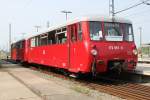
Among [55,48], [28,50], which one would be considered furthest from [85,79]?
[28,50]

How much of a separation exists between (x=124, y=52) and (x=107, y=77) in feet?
9.88

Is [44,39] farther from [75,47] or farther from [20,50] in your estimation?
[20,50]

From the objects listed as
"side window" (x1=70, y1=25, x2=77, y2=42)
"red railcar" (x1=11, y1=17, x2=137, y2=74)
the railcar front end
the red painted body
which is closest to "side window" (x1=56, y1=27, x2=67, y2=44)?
"red railcar" (x1=11, y1=17, x2=137, y2=74)

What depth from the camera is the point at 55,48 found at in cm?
1892

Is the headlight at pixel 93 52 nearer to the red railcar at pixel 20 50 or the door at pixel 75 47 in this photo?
the door at pixel 75 47

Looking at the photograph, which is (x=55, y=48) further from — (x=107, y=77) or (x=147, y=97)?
(x=147, y=97)

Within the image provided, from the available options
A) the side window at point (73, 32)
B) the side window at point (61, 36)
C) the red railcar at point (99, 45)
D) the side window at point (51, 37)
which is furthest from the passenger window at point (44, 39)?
the side window at point (73, 32)

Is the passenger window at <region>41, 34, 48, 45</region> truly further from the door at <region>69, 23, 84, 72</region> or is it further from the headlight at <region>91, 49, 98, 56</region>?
the headlight at <region>91, 49, 98, 56</region>

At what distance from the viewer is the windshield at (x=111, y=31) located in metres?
14.8

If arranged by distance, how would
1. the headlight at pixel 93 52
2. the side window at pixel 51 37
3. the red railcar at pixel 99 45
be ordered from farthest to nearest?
the side window at pixel 51 37 → the red railcar at pixel 99 45 → the headlight at pixel 93 52

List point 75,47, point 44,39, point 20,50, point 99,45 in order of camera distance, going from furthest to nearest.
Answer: point 20,50 → point 44,39 → point 75,47 → point 99,45

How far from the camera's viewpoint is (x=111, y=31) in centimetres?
1523

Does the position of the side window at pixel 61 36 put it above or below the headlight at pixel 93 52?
above

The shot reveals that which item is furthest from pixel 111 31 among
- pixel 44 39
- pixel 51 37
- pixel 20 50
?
pixel 20 50
